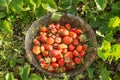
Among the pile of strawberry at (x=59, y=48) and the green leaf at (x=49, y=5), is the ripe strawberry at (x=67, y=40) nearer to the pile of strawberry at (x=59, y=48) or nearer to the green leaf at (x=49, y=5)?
the pile of strawberry at (x=59, y=48)

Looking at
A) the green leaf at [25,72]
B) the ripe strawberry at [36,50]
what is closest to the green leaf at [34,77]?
the green leaf at [25,72]

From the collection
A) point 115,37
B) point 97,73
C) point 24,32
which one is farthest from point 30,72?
point 115,37

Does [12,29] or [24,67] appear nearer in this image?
[24,67]

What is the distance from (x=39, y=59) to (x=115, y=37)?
1.72 feet

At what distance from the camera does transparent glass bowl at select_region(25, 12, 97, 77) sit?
228cm

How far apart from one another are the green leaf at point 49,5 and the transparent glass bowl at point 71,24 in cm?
4

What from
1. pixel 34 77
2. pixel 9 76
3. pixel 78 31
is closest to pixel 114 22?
pixel 78 31

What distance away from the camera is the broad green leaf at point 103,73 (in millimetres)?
2219

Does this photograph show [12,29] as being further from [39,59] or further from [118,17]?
[118,17]

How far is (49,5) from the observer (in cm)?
237

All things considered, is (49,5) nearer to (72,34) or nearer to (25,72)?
(72,34)

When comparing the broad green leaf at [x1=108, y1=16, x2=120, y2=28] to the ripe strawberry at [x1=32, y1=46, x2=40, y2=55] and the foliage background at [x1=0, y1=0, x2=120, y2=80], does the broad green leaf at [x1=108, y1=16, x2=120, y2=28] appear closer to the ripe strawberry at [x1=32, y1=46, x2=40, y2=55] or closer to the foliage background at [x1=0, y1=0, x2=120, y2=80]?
the foliage background at [x1=0, y1=0, x2=120, y2=80]

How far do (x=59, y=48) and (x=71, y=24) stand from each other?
8.3 inches

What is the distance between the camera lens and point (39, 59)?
7.61 feet
